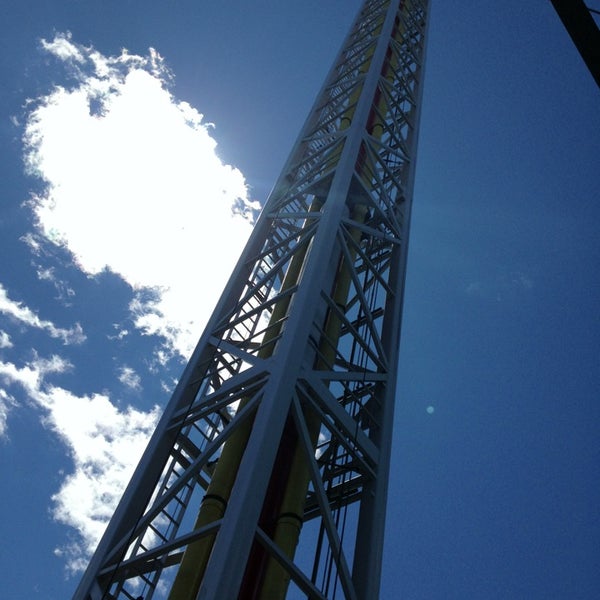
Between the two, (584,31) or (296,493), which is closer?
(584,31)

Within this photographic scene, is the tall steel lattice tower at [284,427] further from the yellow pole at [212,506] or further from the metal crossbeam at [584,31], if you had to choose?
the metal crossbeam at [584,31]

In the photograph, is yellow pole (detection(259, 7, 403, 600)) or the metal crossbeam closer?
the metal crossbeam

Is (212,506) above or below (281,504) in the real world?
below

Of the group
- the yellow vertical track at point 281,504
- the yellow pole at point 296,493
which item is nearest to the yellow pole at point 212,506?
the yellow vertical track at point 281,504

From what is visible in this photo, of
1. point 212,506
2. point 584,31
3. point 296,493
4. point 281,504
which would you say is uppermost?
point 584,31

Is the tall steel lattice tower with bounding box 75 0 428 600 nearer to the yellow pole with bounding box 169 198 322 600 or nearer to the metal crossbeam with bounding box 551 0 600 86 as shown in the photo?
the yellow pole with bounding box 169 198 322 600

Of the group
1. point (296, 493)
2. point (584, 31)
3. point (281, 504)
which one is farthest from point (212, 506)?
point (584, 31)

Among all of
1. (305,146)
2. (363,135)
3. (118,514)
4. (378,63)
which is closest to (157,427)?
(118,514)

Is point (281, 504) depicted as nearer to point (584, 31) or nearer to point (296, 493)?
point (296, 493)

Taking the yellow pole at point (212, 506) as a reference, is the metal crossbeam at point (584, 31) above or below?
above

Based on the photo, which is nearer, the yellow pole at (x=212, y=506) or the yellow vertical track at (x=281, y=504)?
the yellow vertical track at (x=281, y=504)

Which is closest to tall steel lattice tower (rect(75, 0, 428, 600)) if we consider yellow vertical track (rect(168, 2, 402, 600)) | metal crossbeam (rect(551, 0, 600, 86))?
yellow vertical track (rect(168, 2, 402, 600))

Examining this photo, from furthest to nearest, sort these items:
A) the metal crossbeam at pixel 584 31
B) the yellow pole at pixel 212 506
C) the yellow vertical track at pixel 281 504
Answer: the yellow pole at pixel 212 506
the yellow vertical track at pixel 281 504
the metal crossbeam at pixel 584 31

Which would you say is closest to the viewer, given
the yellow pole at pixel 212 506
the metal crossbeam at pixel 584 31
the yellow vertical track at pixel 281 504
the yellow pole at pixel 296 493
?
the metal crossbeam at pixel 584 31
